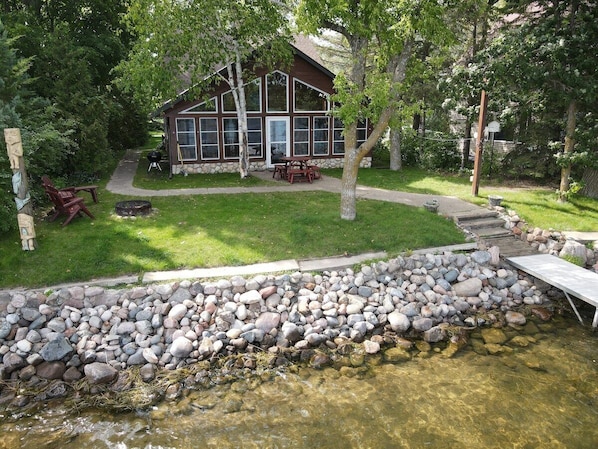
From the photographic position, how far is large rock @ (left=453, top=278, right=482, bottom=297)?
30.2 ft

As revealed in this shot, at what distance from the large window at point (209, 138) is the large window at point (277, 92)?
2280 mm

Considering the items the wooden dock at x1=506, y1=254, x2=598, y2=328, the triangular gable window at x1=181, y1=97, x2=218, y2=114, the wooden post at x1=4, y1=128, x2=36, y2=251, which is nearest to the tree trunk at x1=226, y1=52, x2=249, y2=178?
the triangular gable window at x1=181, y1=97, x2=218, y2=114

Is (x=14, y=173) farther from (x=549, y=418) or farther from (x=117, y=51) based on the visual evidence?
(x=117, y=51)

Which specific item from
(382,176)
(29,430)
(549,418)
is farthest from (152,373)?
(382,176)

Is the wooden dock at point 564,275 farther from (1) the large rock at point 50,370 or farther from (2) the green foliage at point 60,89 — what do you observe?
(2) the green foliage at point 60,89

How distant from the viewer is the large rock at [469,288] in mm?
9219

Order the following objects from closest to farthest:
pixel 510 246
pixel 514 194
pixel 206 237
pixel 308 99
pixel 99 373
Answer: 1. pixel 99 373
2. pixel 206 237
3. pixel 510 246
4. pixel 514 194
5. pixel 308 99

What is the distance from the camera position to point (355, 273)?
917 cm

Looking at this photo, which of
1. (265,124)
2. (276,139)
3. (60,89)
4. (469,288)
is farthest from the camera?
(276,139)

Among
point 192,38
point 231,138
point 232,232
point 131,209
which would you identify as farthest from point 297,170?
point 131,209

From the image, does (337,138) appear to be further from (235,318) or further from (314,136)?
(235,318)

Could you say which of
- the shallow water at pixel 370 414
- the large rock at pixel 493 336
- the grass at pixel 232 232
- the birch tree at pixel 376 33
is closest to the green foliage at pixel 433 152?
the grass at pixel 232 232

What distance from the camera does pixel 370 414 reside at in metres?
6.14

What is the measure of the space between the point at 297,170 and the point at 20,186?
28.8ft
